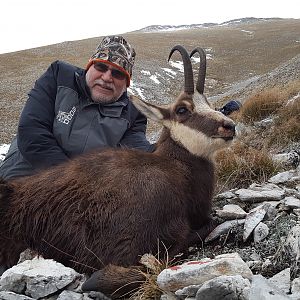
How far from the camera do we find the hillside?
44.2m

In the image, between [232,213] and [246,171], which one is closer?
[232,213]

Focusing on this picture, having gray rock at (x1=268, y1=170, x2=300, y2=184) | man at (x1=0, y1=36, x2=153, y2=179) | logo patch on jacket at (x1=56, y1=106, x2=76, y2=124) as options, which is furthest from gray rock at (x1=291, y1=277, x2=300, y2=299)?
logo patch on jacket at (x1=56, y1=106, x2=76, y2=124)

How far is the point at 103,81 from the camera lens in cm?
678

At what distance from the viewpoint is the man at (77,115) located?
625 centimetres

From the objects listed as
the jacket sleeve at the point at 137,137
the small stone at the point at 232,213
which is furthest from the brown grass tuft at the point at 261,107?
the small stone at the point at 232,213

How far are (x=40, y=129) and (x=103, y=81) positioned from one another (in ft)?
3.90

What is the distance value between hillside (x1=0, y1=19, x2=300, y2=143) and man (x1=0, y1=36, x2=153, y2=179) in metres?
20.0

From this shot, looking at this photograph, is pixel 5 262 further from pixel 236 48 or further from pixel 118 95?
pixel 236 48

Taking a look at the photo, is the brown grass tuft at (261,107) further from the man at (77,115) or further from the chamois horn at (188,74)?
the chamois horn at (188,74)

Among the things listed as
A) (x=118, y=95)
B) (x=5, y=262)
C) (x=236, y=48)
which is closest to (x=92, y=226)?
(x=5, y=262)

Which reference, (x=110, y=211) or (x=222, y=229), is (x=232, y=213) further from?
(x=110, y=211)

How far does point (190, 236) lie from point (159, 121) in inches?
66.2

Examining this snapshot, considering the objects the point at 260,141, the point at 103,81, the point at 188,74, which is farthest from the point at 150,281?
the point at 260,141

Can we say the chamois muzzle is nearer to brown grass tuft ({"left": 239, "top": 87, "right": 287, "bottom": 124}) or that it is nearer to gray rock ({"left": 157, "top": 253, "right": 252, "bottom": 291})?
gray rock ({"left": 157, "top": 253, "right": 252, "bottom": 291})
